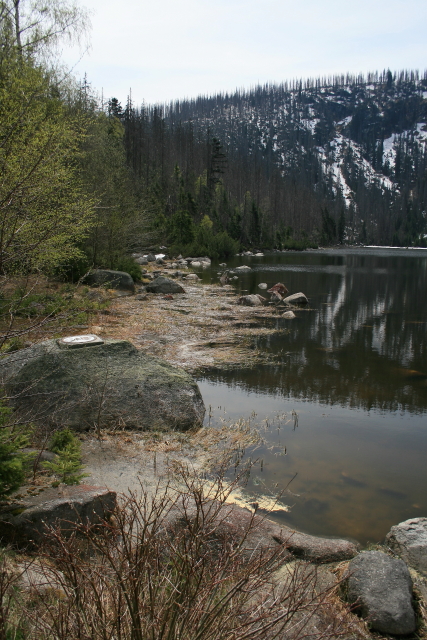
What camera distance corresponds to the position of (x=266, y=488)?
605 cm

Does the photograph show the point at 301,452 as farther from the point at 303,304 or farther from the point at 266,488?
the point at 303,304

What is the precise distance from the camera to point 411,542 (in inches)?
184

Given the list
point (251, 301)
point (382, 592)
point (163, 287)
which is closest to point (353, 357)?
point (251, 301)

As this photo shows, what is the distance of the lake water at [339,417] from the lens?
584 centimetres

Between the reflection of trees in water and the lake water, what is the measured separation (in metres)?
0.03

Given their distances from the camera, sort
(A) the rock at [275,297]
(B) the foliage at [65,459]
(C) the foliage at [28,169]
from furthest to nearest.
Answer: (A) the rock at [275,297] < (B) the foliage at [65,459] < (C) the foliage at [28,169]

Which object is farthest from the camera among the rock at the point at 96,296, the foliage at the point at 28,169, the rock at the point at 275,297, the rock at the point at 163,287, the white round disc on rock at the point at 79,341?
the rock at the point at 163,287

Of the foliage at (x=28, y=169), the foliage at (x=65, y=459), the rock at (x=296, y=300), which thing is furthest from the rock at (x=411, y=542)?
the rock at (x=296, y=300)

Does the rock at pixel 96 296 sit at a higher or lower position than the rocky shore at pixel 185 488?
higher

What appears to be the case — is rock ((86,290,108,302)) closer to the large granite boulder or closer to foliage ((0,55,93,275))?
foliage ((0,55,93,275))

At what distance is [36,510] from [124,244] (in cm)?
2193

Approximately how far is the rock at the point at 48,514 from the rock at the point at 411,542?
115 inches

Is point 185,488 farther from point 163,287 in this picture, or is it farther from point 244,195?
point 244,195

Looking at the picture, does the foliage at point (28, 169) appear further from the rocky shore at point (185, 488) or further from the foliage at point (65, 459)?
the foliage at point (65, 459)
